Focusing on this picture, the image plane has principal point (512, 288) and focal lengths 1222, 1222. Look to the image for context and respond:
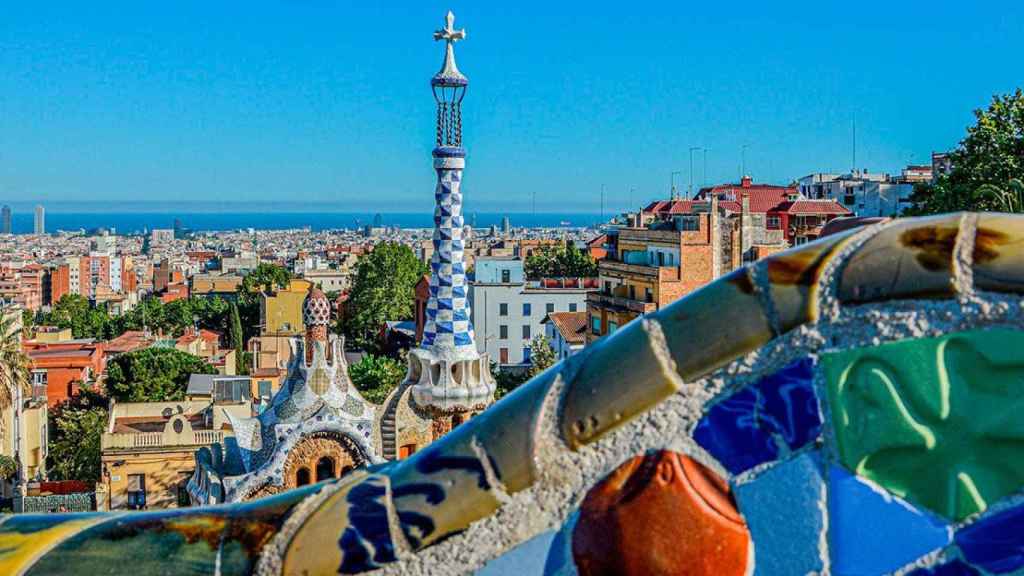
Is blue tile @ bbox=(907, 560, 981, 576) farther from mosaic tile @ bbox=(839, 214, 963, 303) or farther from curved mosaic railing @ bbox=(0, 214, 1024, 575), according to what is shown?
mosaic tile @ bbox=(839, 214, 963, 303)

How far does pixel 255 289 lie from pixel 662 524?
65353 mm

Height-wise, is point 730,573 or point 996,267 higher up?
point 996,267

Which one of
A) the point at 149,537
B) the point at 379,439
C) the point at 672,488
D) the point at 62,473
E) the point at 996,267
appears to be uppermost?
the point at 996,267

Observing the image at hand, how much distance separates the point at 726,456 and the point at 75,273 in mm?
109715

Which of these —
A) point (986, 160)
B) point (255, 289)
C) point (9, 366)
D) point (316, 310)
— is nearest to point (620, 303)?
point (986, 160)

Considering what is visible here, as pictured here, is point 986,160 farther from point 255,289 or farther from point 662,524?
point 255,289

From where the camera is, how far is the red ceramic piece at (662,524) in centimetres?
192

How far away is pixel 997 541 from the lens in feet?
6.20

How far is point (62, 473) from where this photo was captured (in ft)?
89.9

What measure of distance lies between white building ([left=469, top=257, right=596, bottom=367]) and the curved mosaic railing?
145 feet

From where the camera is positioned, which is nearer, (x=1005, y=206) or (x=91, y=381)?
(x=1005, y=206)

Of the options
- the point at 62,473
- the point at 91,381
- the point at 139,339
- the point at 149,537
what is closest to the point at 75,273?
the point at 139,339

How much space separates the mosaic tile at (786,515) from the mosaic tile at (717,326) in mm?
196

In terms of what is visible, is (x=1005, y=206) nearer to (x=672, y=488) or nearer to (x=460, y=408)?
(x=460, y=408)
